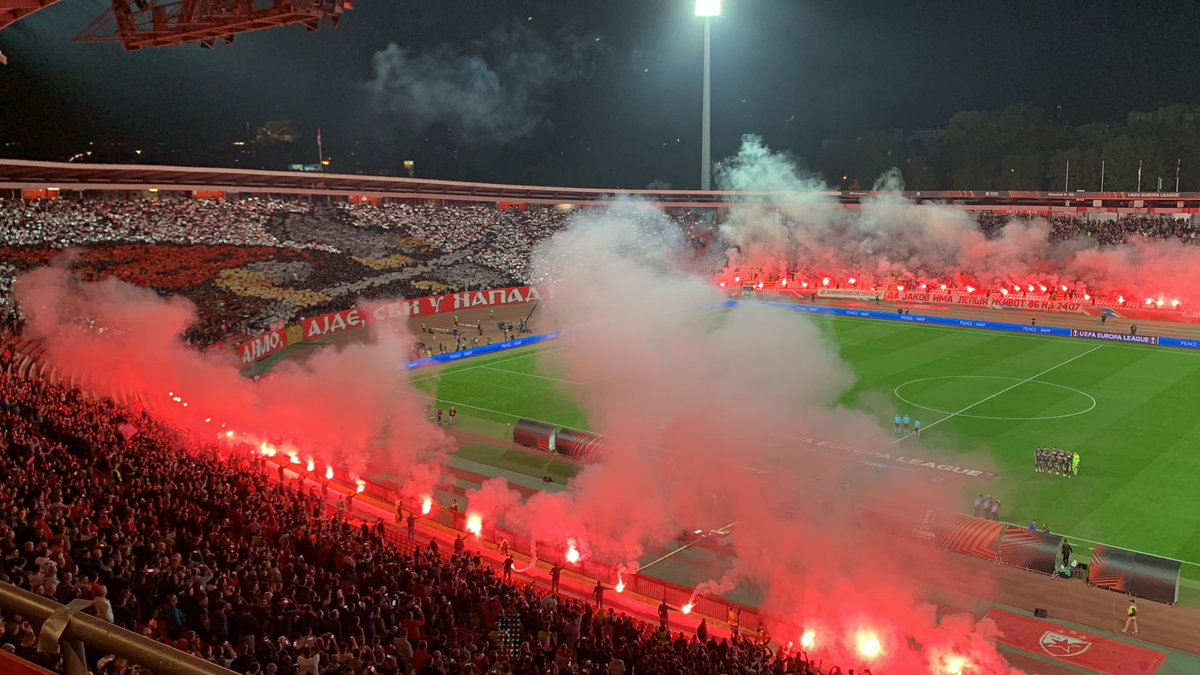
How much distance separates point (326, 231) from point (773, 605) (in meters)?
44.6

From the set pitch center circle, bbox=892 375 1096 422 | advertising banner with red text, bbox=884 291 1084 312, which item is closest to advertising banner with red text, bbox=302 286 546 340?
pitch center circle, bbox=892 375 1096 422

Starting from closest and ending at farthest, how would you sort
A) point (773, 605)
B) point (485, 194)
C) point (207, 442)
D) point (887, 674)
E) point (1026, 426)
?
point (887, 674) < point (773, 605) < point (207, 442) < point (1026, 426) < point (485, 194)

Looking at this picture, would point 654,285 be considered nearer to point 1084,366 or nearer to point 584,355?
point 584,355

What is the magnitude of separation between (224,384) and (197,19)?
20649 mm

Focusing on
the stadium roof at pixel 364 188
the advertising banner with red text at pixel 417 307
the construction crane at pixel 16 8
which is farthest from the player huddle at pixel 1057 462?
the stadium roof at pixel 364 188

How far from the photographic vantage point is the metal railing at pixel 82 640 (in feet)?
6.77

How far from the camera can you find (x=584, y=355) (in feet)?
131

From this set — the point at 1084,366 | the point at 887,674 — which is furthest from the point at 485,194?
the point at 887,674

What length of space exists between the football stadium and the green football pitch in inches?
6.9

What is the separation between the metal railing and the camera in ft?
6.77

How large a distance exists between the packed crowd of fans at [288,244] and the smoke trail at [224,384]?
6.51 ft

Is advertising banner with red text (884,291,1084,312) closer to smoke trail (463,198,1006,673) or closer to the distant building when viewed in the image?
smoke trail (463,198,1006,673)

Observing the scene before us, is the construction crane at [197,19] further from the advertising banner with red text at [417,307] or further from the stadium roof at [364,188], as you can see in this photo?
the advertising banner with red text at [417,307]

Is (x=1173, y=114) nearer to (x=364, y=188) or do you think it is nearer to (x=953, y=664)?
(x=364, y=188)
